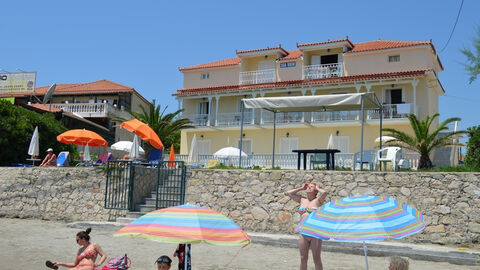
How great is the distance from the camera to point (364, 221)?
446 centimetres

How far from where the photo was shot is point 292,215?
38.7 ft

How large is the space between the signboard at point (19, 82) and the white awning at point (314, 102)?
32.0 m

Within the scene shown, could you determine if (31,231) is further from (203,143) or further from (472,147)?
(203,143)

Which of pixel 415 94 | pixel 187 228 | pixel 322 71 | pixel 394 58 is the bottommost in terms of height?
pixel 187 228

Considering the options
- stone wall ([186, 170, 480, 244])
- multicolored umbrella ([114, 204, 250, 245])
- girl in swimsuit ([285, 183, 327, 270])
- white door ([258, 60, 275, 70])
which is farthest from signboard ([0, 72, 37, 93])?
multicolored umbrella ([114, 204, 250, 245])

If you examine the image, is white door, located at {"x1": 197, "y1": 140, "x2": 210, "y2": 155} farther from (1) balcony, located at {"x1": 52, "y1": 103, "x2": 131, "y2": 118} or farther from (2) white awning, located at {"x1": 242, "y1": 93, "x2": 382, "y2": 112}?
(2) white awning, located at {"x1": 242, "y1": 93, "x2": 382, "y2": 112}

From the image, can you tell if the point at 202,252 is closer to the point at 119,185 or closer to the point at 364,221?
the point at 119,185

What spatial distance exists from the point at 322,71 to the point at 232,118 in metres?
6.65

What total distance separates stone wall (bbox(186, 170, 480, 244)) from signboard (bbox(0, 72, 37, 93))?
3295 centimetres

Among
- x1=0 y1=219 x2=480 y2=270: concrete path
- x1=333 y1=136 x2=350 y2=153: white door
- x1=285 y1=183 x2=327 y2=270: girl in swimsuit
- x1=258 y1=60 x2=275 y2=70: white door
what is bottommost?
x1=0 y1=219 x2=480 y2=270: concrete path

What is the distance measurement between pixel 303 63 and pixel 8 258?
936 inches

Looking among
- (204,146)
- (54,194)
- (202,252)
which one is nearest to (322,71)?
(204,146)

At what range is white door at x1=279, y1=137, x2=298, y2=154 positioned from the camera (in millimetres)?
28125

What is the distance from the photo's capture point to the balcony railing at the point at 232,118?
2942 centimetres
